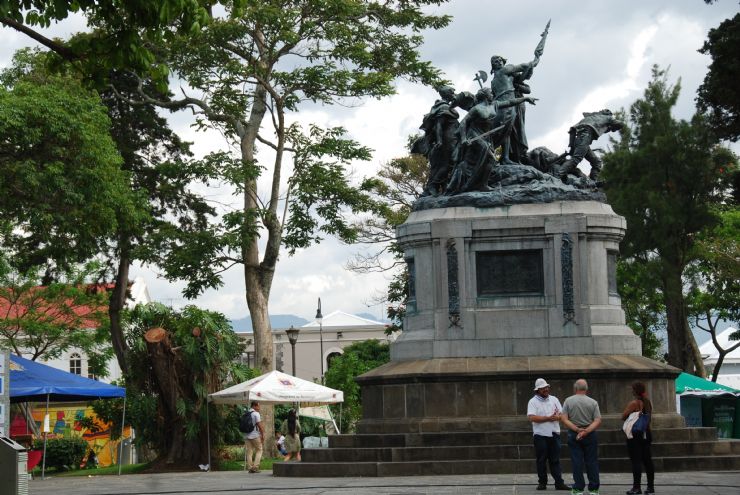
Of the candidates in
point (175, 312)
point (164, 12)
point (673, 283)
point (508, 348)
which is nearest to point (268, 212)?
point (175, 312)

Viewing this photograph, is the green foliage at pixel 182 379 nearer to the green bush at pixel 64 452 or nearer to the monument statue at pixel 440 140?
the green bush at pixel 64 452

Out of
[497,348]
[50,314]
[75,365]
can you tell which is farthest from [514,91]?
[75,365]

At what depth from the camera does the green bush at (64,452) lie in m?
31.1

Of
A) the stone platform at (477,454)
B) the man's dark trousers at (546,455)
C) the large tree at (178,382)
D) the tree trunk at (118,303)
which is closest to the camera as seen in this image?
the man's dark trousers at (546,455)

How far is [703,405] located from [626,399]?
1908 cm

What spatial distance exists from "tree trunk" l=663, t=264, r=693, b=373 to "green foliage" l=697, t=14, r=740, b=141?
11.5 meters

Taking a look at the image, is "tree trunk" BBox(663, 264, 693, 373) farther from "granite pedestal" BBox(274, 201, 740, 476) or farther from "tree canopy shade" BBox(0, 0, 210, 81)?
"tree canopy shade" BBox(0, 0, 210, 81)

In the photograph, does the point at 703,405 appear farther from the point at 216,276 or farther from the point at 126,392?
the point at 126,392

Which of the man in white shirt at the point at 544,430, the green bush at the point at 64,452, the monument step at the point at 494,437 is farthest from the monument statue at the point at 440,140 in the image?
the green bush at the point at 64,452

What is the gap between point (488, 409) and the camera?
20766 mm

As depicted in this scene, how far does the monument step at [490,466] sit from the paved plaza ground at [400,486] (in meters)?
0.47

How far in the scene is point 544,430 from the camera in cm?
1638

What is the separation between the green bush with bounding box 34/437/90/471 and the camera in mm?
31062

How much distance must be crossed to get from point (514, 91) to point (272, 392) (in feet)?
25.9
